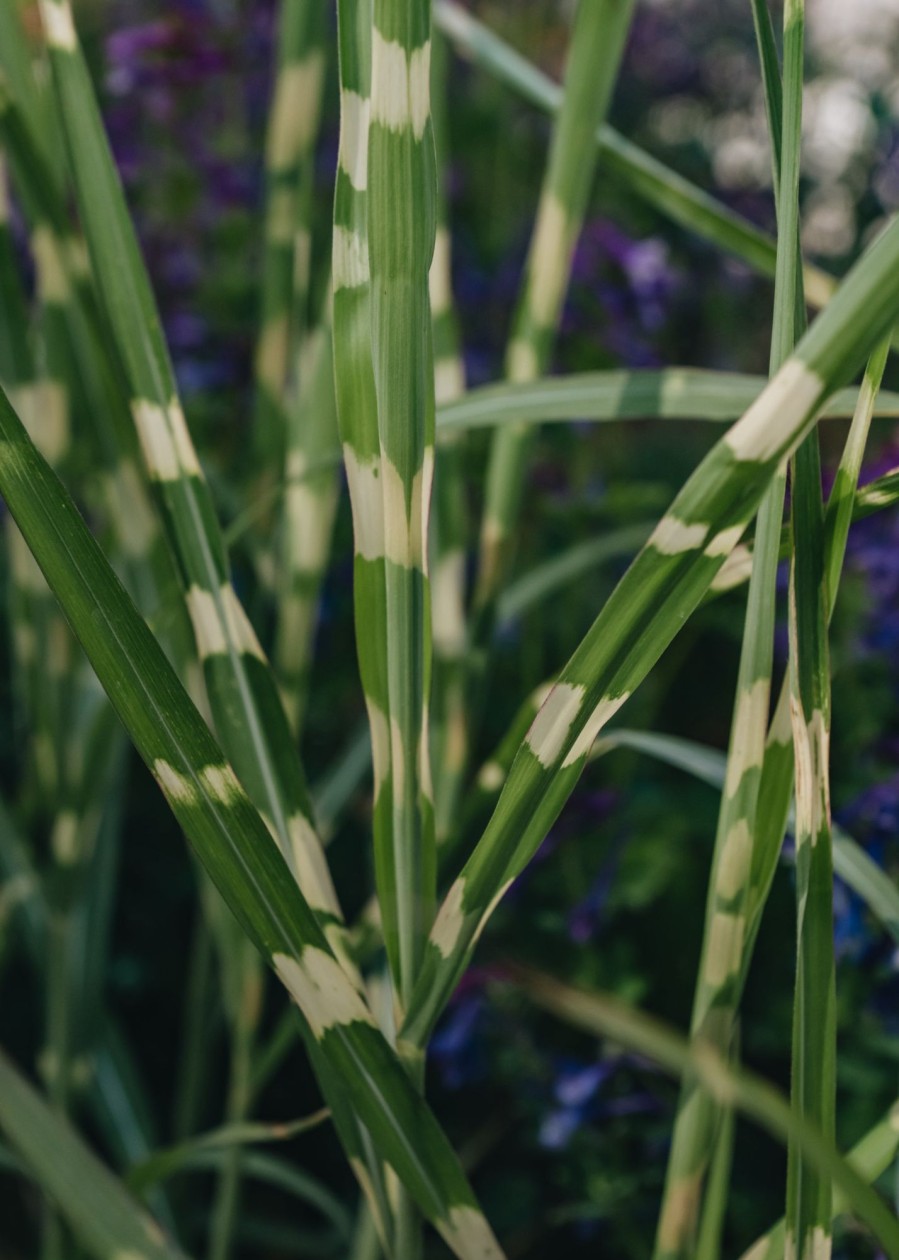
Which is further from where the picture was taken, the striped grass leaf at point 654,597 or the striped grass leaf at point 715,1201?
the striped grass leaf at point 715,1201

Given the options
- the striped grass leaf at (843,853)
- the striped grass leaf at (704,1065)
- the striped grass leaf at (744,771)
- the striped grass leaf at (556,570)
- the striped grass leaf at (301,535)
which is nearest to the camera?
the striped grass leaf at (704,1065)

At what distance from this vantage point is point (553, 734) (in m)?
0.31

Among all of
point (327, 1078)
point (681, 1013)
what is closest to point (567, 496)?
point (681, 1013)

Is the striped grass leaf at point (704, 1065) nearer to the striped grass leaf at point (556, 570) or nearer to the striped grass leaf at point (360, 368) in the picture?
the striped grass leaf at point (360, 368)

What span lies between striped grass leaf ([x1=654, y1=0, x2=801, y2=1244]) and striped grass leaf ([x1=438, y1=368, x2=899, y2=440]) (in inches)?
3.1

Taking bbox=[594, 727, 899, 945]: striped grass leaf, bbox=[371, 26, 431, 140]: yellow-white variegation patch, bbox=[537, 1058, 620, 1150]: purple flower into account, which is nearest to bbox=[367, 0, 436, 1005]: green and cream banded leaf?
bbox=[371, 26, 431, 140]: yellow-white variegation patch

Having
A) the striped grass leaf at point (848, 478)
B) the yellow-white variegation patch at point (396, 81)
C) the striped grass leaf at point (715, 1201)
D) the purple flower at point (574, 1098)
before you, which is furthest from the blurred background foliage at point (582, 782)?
the yellow-white variegation patch at point (396, 81)

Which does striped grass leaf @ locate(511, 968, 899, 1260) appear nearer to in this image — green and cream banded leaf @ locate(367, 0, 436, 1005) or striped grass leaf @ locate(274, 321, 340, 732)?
green and cream banded leaf @ locate(367, 0, 436, 1005)

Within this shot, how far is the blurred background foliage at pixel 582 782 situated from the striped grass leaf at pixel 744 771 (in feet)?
0.59

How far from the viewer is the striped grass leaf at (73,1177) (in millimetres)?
292

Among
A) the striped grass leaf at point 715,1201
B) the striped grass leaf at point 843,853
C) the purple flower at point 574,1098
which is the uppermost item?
the striped grass leaf at point 843,853

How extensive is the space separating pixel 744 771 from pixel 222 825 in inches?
6.6

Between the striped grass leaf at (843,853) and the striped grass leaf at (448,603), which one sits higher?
the striped grass leaf at (448,603)

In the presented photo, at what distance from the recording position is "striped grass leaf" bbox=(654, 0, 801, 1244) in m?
0.32
